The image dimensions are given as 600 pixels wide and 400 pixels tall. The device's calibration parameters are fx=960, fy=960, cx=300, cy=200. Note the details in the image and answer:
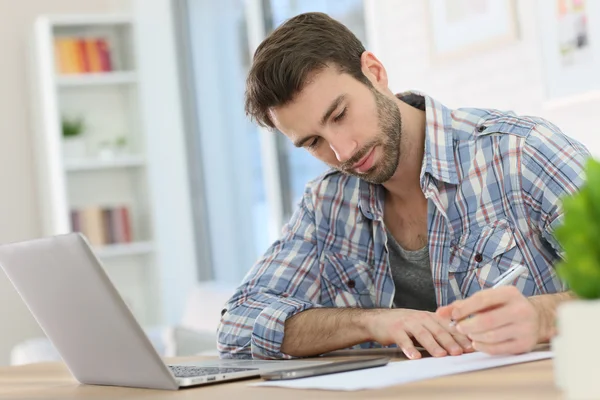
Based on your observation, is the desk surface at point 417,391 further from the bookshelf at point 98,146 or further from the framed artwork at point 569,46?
the bookshelf at point 98,146

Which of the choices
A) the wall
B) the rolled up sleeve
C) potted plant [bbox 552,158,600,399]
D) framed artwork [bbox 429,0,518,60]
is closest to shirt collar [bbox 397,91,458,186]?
the rolled up sleeve

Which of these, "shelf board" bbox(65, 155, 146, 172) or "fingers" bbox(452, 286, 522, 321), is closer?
"fingers" bbox(452, 286, 522, 321)

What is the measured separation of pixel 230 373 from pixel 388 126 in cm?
68

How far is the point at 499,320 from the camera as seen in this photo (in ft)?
3.98

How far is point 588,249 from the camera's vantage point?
2.43 ft

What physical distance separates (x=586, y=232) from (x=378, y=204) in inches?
47.9

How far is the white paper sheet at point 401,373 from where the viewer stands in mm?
1155

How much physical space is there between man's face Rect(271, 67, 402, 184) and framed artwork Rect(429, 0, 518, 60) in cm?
135

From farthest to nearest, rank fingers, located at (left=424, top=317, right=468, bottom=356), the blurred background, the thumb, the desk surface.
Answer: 1. the blurred background
2. fingers, located at (left=424, top=317, right=468, bottom=356)
3. the thumb
4. the desk surface

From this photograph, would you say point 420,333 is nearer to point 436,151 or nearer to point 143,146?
point 436,151

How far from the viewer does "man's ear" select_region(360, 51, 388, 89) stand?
1911 millimetres

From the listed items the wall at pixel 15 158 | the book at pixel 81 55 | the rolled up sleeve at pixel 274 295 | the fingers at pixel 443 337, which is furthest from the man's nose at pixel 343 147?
the wall at pixel 15 158

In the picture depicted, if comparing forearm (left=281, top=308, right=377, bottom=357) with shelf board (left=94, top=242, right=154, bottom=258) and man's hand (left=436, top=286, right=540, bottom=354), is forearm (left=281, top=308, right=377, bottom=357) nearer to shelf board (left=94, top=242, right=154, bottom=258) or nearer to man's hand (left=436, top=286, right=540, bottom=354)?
man's hand (left=436, top=286, right=540, bottom=354)

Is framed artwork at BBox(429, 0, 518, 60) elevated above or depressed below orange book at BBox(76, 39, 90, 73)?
below
